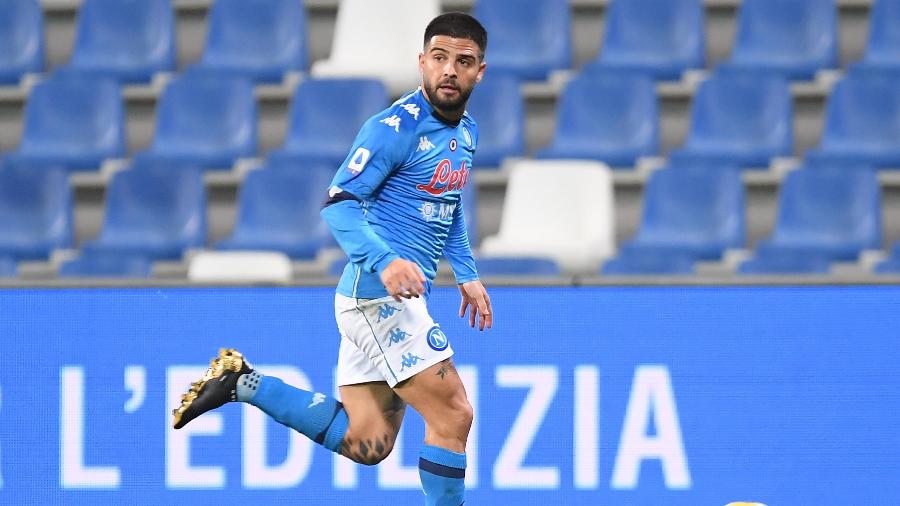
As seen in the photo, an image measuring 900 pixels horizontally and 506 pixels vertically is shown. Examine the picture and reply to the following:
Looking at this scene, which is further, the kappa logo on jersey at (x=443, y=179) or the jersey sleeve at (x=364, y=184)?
the kappa logo on jersey at (x=443, y=179)

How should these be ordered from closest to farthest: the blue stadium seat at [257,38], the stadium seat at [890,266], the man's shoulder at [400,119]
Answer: the man's shoulder at [400,119], the stadium seat at [890,266], the blue stadium seat at [257,38]

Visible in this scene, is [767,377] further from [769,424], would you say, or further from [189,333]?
[189,333]

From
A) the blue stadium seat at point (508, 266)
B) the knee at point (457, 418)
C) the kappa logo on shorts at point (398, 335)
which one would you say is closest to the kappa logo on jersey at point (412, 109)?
the kappa logo on shorts at point (398, 335)

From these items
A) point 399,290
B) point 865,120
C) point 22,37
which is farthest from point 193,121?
point 399,290

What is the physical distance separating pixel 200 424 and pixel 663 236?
11.1 feet

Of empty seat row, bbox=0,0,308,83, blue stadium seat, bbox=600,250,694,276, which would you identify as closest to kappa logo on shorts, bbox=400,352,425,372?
blue stadium seat, bbox=600,250,694,276

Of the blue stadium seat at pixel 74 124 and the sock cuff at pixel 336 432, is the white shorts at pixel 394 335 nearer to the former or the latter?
the sock cuff at pixel 336 432

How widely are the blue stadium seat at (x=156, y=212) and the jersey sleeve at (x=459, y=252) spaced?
3544 millimetres

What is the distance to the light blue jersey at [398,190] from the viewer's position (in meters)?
3.76

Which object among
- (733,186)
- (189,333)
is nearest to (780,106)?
(733,186)

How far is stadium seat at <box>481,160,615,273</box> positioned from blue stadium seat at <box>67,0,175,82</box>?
267 cm

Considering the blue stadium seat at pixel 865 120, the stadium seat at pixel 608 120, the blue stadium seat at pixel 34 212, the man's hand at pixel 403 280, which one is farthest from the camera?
the stadium seat at pixel 608 120

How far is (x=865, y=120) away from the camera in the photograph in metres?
7.90

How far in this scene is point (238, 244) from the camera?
7.40m
